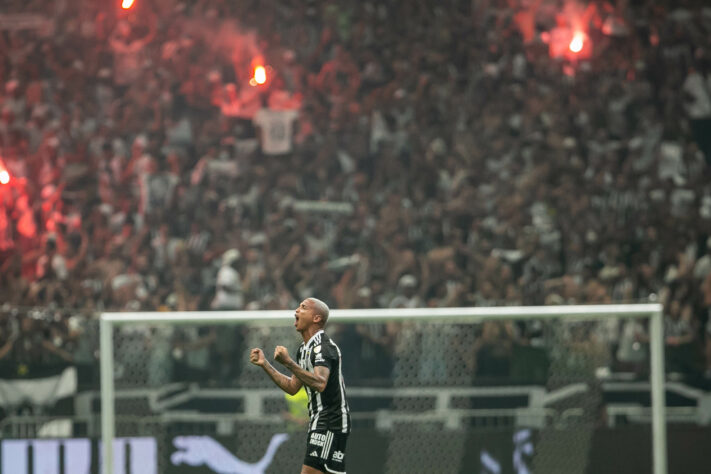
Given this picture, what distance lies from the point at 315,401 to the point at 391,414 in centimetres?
213

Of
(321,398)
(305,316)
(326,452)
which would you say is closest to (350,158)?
(305,316)

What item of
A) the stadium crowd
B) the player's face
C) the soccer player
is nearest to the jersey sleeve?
the soccer player

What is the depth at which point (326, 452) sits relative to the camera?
203 inches

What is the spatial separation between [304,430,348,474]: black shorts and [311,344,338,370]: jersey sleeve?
37 centimetres

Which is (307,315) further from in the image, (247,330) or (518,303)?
(518,303)

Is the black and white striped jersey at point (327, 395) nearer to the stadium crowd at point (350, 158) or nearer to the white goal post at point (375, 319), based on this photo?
the white goal post at point (375, 319)

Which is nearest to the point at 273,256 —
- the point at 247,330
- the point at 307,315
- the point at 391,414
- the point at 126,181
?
the point at 126,181

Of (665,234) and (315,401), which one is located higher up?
(665,234)

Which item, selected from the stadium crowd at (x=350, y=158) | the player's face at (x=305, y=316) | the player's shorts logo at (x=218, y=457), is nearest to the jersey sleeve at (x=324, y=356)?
the player's face at (x=305, y=316)

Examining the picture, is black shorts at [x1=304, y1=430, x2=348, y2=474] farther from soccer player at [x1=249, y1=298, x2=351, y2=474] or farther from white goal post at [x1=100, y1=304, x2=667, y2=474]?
white goal post at [x1=100, y1=304, x2=667, y2=474]

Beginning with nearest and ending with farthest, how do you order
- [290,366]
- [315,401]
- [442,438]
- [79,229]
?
[290,366] < [315,401] < [442,438] < [79,229]

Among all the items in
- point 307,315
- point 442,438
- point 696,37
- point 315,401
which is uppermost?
point 696,37

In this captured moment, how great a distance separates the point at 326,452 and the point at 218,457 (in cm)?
189

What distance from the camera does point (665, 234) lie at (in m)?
10.9
